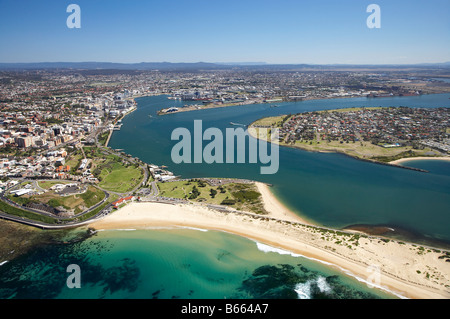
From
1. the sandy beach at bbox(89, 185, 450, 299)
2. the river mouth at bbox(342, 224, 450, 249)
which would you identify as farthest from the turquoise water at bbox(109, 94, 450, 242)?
the sandy beach at bbox(89, 185, 450, 299)

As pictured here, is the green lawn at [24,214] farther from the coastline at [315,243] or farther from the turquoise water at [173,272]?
the coastline at [315,243]

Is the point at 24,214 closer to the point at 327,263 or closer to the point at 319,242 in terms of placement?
the point at 319,242

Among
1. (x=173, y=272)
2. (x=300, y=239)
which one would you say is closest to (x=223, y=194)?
(x=300, y=239)

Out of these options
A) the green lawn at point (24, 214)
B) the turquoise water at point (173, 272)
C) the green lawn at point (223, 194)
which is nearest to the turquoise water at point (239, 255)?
the turquoise water at point (173, 272)

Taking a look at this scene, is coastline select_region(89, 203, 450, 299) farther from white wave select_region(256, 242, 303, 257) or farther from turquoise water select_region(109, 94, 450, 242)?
turquoise water select_region(109, 94, 450, 242)
